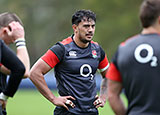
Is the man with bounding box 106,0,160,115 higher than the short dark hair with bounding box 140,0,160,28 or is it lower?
lower

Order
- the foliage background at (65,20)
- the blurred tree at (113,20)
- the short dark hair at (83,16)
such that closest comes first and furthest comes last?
1. the short dark hair at (83,16)
2. the blurred tree at (113,20)
3. the foliage background at (65,20)

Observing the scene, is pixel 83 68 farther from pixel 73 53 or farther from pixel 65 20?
pixel 65 20

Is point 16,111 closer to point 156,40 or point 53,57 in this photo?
point 53,57

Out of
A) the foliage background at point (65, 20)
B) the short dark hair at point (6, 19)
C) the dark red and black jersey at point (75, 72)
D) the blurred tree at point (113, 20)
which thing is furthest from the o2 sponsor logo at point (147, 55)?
the blurred tree at point (113, 20)

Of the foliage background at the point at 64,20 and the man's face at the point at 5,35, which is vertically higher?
the man's face at the point at 5,35

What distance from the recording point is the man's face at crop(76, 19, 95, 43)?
713 cm

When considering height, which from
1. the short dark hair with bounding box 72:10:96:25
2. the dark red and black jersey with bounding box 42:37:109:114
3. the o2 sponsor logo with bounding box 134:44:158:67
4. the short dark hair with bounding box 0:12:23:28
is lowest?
the dark red and black jersey with bounding box 42:37:109:114

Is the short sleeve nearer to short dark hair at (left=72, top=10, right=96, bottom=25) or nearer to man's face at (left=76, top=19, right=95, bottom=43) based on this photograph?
man's face at (left=76, top=19, right=95, bottom=43)

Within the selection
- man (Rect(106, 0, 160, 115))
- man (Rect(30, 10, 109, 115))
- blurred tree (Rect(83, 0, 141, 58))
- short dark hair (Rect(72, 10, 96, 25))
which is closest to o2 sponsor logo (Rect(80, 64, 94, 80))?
man (Rect(30, 10, 109, 115))

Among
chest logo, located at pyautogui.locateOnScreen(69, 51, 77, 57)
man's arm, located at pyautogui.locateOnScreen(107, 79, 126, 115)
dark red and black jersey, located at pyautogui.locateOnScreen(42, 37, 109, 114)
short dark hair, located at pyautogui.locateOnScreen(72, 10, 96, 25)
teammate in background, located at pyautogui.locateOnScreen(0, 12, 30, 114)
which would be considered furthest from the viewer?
short dark hair, located at pyautogui.locateOnScreen(72, 10, 96, 25)

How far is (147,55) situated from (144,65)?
11 cm

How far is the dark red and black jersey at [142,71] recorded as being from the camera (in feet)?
15.1

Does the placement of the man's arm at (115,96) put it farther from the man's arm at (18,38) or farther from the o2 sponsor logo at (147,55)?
the man's arm at (18,38)

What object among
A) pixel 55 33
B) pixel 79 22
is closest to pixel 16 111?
pixel 79 22
